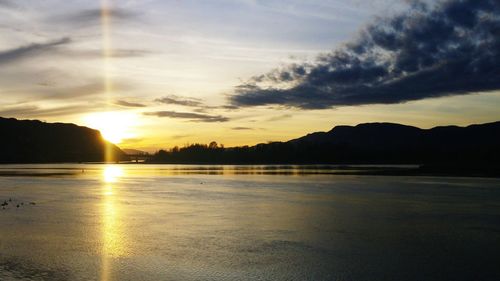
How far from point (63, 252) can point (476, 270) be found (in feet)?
42.0

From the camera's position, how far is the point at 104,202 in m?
33.4

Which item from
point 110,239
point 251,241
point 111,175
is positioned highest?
point 111,175

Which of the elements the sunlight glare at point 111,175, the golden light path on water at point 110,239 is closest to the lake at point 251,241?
the golden light path on water at point 110,239

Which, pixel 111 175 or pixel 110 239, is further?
pixel 111 175

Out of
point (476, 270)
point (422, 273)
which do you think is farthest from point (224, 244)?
point (476, 270)

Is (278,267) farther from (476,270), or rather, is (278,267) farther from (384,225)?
(384,225)

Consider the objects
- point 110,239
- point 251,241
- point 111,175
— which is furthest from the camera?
point 111,175

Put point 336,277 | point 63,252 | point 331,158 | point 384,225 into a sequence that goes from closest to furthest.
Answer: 1. point 336,277
2. point 63,252
3. point 384,225
4. point 331,158

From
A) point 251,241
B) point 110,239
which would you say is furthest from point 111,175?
point 251,241

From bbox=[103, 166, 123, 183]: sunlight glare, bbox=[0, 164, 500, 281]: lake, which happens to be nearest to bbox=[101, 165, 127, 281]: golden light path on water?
bbox=[0, 164, 500, 281]: lake

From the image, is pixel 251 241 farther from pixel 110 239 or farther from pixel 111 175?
pixel 111 175

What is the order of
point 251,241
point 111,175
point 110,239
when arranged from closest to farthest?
point 251,241, point 110,239, point 111,175

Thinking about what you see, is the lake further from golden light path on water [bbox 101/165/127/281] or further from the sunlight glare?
the sunlight glare

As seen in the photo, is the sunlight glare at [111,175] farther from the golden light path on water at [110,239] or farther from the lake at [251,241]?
the golden light path on water at [110,239]
